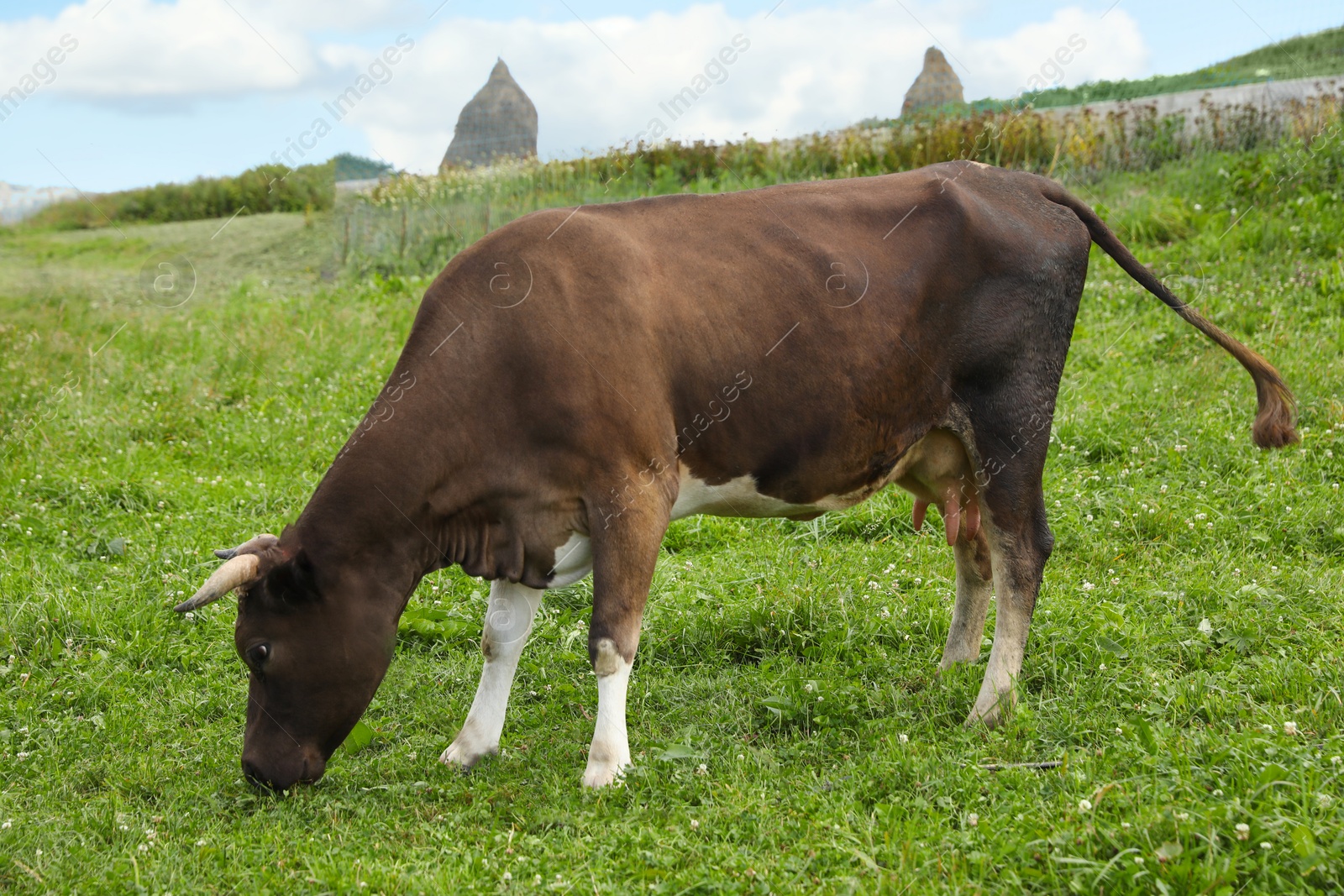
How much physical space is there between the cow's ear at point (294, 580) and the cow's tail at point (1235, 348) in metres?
3.43

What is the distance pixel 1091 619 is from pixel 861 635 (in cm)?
102

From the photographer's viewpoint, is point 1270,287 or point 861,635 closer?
point 861,635

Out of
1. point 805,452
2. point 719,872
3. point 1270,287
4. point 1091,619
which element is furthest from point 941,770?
point 1270,287

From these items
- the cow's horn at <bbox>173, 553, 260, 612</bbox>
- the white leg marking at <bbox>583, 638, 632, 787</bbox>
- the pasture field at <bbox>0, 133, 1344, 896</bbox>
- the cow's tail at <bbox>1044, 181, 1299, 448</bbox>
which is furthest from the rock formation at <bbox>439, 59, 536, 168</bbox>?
the white leg marking at <bbox>583, 638, 632, 787</bbox>

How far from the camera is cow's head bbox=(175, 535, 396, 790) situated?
165 inches

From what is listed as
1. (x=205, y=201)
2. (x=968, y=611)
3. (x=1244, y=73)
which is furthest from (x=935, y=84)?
(x=968, y=611)

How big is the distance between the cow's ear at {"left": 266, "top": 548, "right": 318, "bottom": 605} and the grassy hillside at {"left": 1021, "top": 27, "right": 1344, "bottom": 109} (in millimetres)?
13232

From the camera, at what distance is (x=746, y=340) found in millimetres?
4352

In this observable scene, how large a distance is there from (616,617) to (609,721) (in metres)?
0.40

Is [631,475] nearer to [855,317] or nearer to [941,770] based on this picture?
[855,317]

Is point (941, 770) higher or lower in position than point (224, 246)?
lower

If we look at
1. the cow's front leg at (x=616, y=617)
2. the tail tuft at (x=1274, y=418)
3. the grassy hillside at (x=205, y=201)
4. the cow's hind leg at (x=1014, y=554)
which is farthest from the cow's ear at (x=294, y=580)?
the grassy hillside at (x=205, y=201)

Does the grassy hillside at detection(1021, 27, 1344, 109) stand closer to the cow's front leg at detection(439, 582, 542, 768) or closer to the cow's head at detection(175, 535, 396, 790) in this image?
the cow's front leg at detection(439, 582, 542, 768)

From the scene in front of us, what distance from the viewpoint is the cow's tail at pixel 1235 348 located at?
15.7 feet
